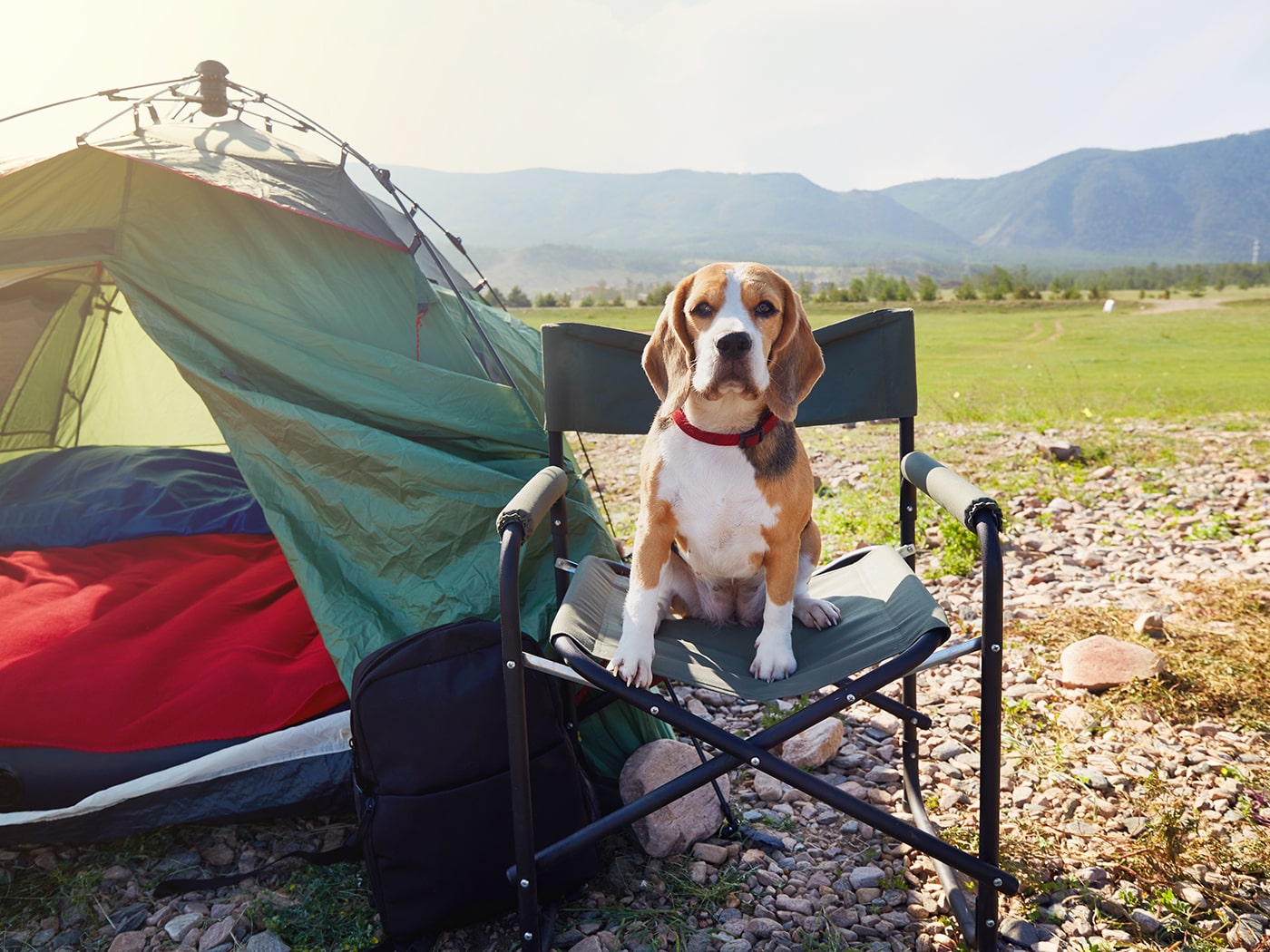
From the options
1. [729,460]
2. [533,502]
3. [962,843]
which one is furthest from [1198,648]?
[533,502]

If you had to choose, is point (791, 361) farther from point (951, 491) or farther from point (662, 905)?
point (662, 905)

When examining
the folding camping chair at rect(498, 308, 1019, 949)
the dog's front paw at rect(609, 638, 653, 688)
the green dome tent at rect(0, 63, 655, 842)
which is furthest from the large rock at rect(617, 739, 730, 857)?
the dog's front paw at rect(609, 638, 653, 688)

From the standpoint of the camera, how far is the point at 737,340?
169 centimetres

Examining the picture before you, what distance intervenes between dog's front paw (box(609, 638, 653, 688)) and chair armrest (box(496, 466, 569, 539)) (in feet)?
1.12

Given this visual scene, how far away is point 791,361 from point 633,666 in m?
0.80

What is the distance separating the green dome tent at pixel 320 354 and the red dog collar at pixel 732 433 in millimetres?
831

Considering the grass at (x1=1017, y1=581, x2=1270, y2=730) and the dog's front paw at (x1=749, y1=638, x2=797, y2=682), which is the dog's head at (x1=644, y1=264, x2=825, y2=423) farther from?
the grass at (x1=1017, y1=581, x2=1270, y2=730)

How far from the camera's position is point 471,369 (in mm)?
3223

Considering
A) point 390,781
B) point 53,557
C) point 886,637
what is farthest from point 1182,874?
point 53,557

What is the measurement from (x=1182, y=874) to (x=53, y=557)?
407 centimetres

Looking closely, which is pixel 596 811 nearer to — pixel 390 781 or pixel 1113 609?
pixel 390 781

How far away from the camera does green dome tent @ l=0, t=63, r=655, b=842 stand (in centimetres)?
256

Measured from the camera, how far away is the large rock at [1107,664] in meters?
2.70

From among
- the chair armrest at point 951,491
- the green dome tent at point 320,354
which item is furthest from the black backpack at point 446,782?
the chair armrest at point 951,491
